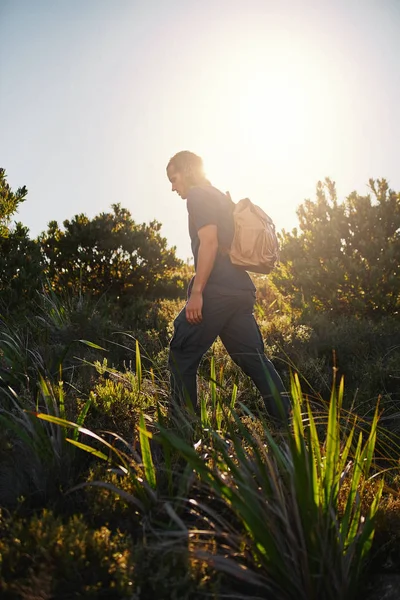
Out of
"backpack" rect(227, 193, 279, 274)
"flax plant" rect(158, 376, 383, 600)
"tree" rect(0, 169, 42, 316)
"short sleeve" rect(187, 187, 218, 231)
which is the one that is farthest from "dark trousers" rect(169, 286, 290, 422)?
"tree" rect(0, 169, 42, 316)

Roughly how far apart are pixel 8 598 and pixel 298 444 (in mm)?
1112

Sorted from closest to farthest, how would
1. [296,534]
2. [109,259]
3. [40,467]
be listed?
[296,534], [40,467], [109,259]

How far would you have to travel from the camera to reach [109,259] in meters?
10.3

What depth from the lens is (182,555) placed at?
5.91 ft

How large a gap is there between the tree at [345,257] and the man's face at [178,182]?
4704 mm

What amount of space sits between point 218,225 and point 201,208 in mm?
173

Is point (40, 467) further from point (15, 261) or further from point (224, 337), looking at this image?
point (15, 261)

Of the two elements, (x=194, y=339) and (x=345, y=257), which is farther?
(x=345, y=257)

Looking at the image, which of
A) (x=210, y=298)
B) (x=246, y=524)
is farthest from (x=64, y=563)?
(x=210, y=298)

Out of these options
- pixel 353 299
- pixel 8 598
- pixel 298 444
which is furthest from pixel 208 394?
pixel 353 299

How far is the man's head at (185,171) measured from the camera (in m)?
3.60

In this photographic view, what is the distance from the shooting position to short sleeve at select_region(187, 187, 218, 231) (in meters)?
3.38

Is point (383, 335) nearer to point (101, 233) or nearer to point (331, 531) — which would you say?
point (331, 531)

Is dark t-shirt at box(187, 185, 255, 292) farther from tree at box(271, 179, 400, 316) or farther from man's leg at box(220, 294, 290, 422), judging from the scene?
tree at box(271, 179, 400, 316)
